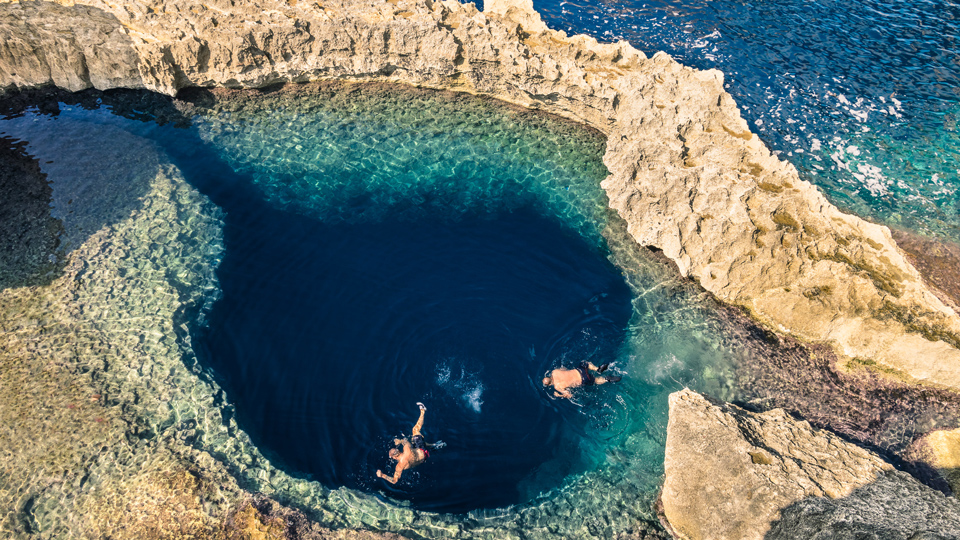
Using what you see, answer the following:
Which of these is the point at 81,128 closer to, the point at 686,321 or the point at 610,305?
the point at 610,305

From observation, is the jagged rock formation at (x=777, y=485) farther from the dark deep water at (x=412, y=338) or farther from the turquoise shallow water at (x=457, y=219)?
the dark deep water at (x=412, y=338)

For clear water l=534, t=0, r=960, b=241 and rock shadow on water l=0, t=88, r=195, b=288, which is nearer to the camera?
rock shadow on water l=0, t=88, r=195, b=288

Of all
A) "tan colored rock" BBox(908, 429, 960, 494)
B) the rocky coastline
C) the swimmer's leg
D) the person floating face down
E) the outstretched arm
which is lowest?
"tan colored rock" BBox(908, 429, 960, 494)

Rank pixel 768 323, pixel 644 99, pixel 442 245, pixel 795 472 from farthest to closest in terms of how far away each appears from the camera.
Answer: pixel 644 99, pixel 442 245, pixel 768 323, pixel 795 472

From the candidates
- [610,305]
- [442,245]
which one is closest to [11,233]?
[442,245]

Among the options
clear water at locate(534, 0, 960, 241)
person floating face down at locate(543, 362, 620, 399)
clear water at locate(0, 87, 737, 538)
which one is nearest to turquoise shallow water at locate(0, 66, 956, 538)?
clear water at locate(0, 87, 737, 538)

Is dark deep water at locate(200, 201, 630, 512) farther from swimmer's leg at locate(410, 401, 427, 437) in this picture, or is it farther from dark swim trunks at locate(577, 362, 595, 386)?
dark swim trunks at locate(577, 362, 595, 386)
